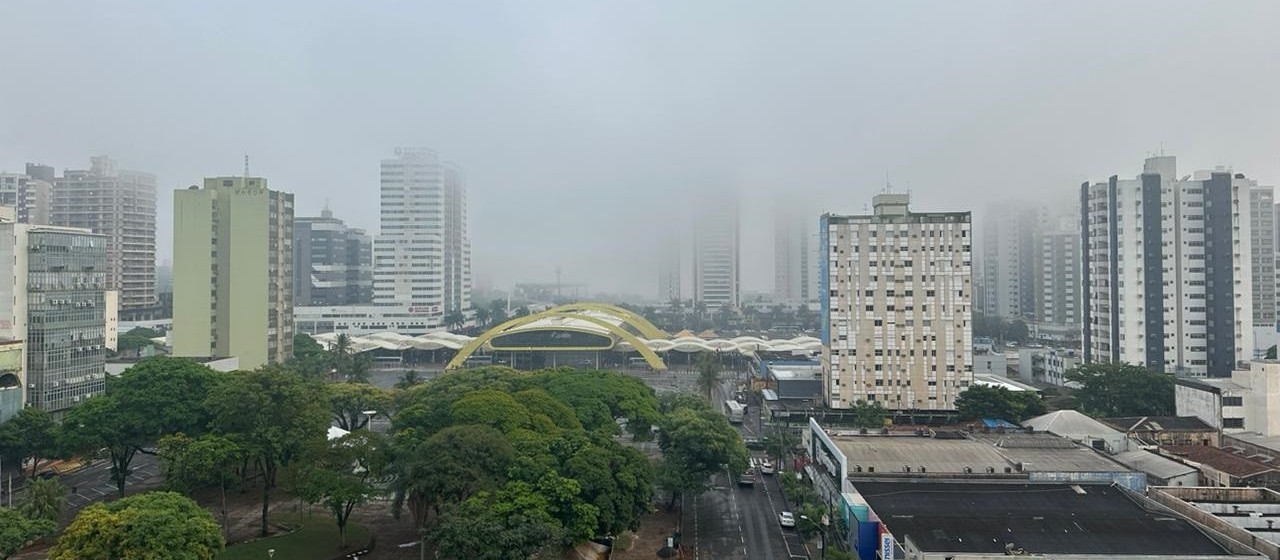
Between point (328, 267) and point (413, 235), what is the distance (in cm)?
1725

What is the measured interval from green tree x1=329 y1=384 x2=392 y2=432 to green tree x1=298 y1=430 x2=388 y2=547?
13054 mm

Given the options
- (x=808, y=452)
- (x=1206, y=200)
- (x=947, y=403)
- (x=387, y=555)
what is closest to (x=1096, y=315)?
(x=1206, y=200)

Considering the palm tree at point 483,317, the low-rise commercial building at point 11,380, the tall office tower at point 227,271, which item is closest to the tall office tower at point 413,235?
the palm tree at point 483,317

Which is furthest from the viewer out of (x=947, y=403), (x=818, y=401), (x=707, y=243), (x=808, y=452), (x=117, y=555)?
(x=707, y=243)

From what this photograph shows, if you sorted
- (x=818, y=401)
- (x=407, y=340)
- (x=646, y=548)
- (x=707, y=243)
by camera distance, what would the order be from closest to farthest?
1. (x=646, y=548)
2. (x=818, y=401)
3. (x=407, y=340)
4. (x=707, y=243)

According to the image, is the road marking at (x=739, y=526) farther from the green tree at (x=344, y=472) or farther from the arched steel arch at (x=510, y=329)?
the arched steel arch at (x=510, y=329)

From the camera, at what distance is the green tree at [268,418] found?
25.4 metres

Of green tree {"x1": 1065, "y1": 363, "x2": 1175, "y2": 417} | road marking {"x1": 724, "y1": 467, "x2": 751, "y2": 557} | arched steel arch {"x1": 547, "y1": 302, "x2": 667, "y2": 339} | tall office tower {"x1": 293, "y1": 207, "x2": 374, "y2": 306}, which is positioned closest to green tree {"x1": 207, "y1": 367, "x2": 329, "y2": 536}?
road marking {"x1": 724, "y1": 467, "x2": 751, "y2": 557}

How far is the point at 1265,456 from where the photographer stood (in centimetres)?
2898

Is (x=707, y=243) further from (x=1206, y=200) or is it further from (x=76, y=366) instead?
(x=76, y=366)

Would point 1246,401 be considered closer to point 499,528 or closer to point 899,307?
point 899,307

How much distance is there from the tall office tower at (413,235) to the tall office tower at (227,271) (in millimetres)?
45600

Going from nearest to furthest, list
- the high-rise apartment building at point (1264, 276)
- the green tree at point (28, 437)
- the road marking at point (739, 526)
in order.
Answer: the road marking at point (739, 526) < the green tree at point (28, 437) < the high-rise apartment building at point (1264, 276)

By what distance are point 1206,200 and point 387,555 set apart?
48.3 metres
